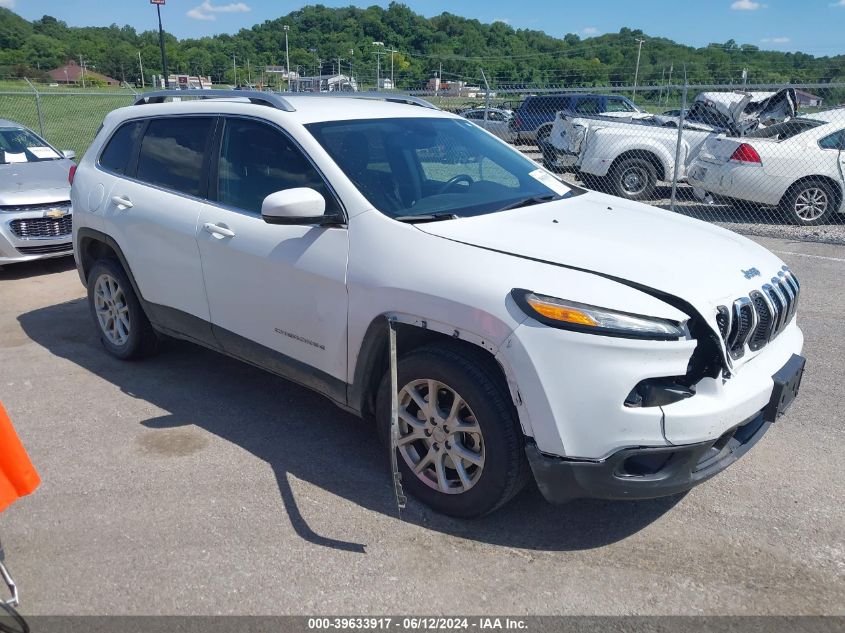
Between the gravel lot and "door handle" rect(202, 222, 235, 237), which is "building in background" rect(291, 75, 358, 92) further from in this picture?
the gravel lot

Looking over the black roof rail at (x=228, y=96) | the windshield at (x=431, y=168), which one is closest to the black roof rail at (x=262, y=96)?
the black roof rail at (x=228, y=96)

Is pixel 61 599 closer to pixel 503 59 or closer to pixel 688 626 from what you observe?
pixel 688 626

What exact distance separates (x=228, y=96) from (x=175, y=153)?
503 mm

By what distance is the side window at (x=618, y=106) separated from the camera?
1925cm

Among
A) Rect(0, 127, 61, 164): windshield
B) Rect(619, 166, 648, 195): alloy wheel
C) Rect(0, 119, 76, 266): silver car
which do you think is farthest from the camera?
Rect(619, 166, 648, 195): alloy wheel

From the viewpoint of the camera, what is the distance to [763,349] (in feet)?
A: 10.5

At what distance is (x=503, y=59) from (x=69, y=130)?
25.3m

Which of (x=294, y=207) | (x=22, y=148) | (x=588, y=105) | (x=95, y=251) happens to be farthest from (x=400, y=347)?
(x=588, y=105)

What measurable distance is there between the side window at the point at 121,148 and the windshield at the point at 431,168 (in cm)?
182

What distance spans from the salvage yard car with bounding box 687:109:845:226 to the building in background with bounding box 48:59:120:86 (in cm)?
5142

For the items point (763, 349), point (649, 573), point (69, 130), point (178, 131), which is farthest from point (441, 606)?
point (69, 130)

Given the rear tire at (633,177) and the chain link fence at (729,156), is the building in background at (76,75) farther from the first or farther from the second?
the rear tire at (633,177)

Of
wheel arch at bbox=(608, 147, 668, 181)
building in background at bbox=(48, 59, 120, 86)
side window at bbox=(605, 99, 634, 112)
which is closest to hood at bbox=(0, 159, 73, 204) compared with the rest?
wheel arch at bbox=(608, 147, 668, 181)

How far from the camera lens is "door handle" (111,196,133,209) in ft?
15.6
